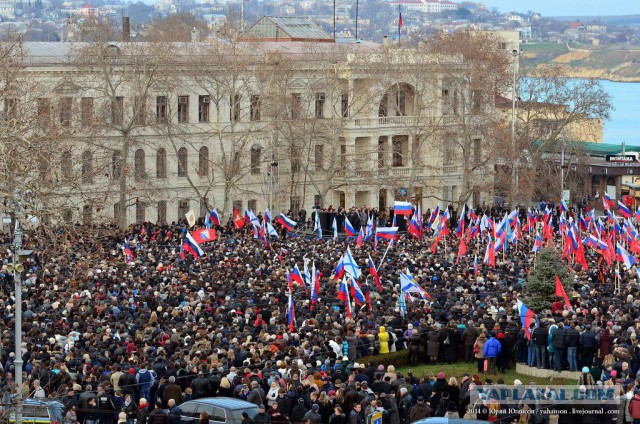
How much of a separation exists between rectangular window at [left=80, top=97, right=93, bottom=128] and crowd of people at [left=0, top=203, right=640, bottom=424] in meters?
17.7

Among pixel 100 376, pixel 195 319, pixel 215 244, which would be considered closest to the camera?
pixel 100 376

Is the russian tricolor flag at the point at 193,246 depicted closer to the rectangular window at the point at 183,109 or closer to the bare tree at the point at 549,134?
the rectangular window at the point at 183,109

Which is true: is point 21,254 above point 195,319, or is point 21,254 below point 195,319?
above

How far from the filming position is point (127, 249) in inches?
1745

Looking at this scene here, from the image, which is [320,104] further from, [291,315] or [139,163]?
[291,315]

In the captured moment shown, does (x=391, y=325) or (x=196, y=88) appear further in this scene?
(x=196, y=88)

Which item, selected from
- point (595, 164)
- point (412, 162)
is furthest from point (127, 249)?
point (595, 164)

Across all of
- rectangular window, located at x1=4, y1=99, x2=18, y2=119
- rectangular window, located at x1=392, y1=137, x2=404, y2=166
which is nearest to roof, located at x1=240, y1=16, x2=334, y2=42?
rectangular window, located at x1=392, y1=137, x2=404, y2=166

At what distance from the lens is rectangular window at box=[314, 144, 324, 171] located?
72.7 m

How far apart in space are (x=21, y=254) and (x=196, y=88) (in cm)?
4460

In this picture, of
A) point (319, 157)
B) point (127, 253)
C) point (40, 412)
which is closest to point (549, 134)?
point (319, 157)

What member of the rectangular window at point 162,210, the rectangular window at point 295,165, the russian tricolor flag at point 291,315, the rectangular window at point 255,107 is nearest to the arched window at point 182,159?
the rectangular window at point 162,210

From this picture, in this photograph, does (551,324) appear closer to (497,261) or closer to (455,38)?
(497,261)

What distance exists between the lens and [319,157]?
240 ft
